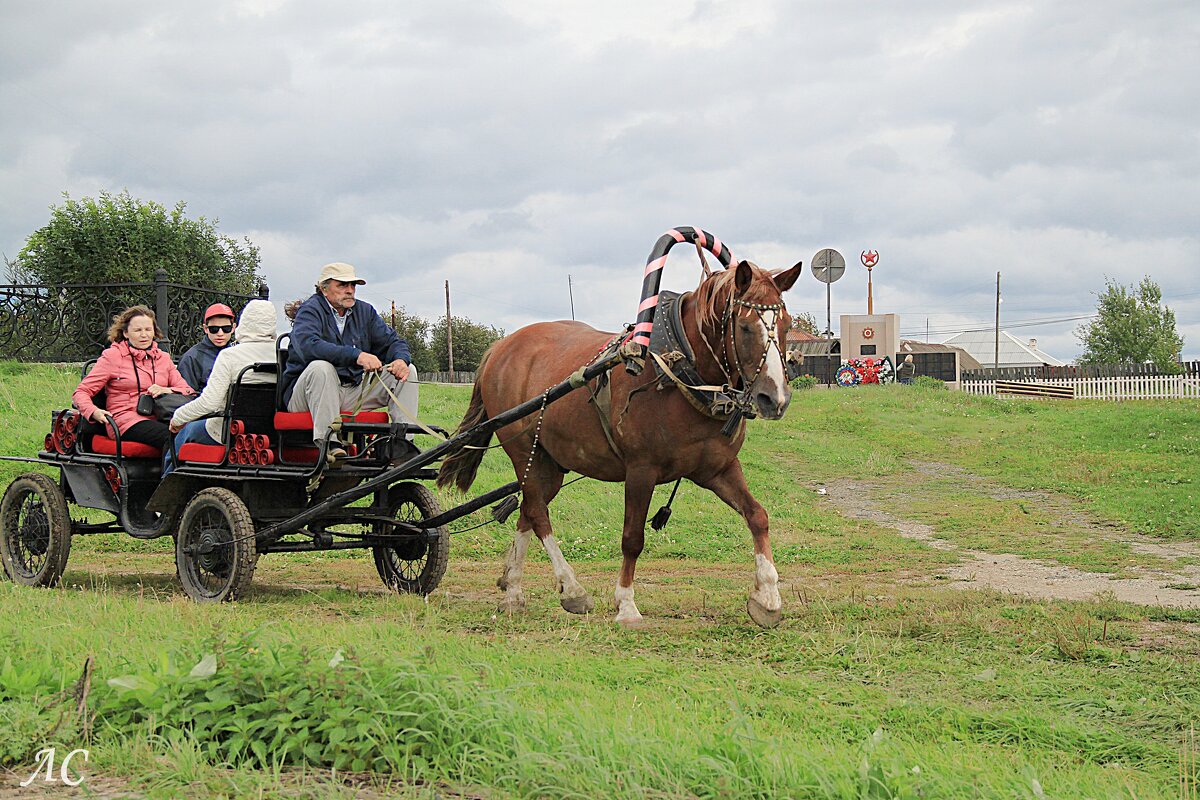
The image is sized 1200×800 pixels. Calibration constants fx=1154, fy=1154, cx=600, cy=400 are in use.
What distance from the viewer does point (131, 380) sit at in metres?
8.95

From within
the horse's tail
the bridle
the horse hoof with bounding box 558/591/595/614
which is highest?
the bridle

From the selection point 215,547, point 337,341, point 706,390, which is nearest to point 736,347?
point 706,390

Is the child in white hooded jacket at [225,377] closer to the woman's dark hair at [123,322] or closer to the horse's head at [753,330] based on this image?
the woman's dark hair at [123,322]

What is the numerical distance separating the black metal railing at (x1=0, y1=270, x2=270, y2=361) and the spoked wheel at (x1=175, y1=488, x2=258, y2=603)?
39.7 feet

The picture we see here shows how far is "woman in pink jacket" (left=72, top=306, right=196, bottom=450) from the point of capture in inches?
344

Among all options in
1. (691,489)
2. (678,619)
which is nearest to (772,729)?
(678,619)

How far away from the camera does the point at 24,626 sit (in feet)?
19.0

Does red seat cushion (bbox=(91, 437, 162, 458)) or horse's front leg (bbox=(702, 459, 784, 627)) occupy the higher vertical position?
red seat cushion (bbox=(91, 437, 162, 458))

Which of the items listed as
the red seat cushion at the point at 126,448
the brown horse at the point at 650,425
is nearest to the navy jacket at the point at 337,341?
the brown horse at the point at 650,425

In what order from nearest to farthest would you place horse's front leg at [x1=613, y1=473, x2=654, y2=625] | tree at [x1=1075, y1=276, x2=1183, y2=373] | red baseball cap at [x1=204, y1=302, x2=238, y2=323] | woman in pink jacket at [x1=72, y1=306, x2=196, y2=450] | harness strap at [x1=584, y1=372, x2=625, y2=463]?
horse's front leg at [x1=613, y1=473, x2=654, y2=625] → harness strap at [x1=584, y1=372, x2=625, y2=463] → woman in pink jacket at [x1=72, y1=306, x2=196, y2=450] → red baseball cap at [x1=204, y1=302, x2=238, y2=323] → tree at [x1=1075, y1=276, x2=1183, y2=373]

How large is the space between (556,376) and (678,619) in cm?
198

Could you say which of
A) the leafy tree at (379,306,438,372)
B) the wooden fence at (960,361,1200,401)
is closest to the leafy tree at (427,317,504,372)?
the leafy tree at (379,306,438,372)

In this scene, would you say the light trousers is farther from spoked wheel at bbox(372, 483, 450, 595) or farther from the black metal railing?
the black metal railing

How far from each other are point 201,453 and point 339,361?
1.24m
